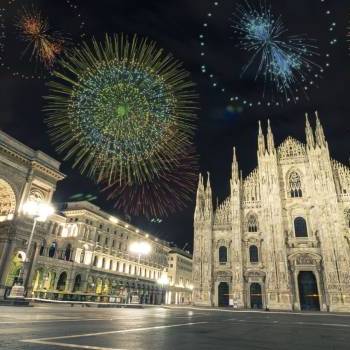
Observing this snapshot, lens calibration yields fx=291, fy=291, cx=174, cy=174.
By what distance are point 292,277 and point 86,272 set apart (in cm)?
3183

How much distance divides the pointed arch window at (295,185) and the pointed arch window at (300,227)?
12.0 feet

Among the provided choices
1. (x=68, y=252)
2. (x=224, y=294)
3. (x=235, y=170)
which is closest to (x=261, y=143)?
(x=235, y=170)

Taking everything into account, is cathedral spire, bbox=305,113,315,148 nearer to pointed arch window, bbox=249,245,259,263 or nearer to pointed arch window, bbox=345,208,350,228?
pointed arch window, bbox=345,208,350,228

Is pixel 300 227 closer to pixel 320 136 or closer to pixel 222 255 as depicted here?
pixel 222 255

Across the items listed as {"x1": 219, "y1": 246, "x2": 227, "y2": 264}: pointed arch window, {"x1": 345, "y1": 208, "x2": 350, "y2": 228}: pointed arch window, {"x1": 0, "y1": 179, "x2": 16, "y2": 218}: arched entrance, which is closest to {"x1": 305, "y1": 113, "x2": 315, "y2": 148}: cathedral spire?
{"x1": 345, "y1": 208, "x2": 350, "y2": 228}: pointed arch window

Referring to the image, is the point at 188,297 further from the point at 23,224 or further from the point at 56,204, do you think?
the point at 23,224

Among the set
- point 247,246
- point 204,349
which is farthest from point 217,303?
point 204,349

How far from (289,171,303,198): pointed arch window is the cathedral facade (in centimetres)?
14

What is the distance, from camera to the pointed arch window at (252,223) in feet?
146

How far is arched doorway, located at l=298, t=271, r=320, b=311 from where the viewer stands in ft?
127

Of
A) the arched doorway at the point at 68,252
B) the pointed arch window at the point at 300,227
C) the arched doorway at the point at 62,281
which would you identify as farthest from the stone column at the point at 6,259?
the pointed arch window at the point at 300,227

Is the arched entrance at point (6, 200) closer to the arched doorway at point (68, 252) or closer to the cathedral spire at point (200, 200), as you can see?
the arched doorway at point (68, 252)

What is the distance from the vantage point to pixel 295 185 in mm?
44844

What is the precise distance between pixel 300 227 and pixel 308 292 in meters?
8.81
